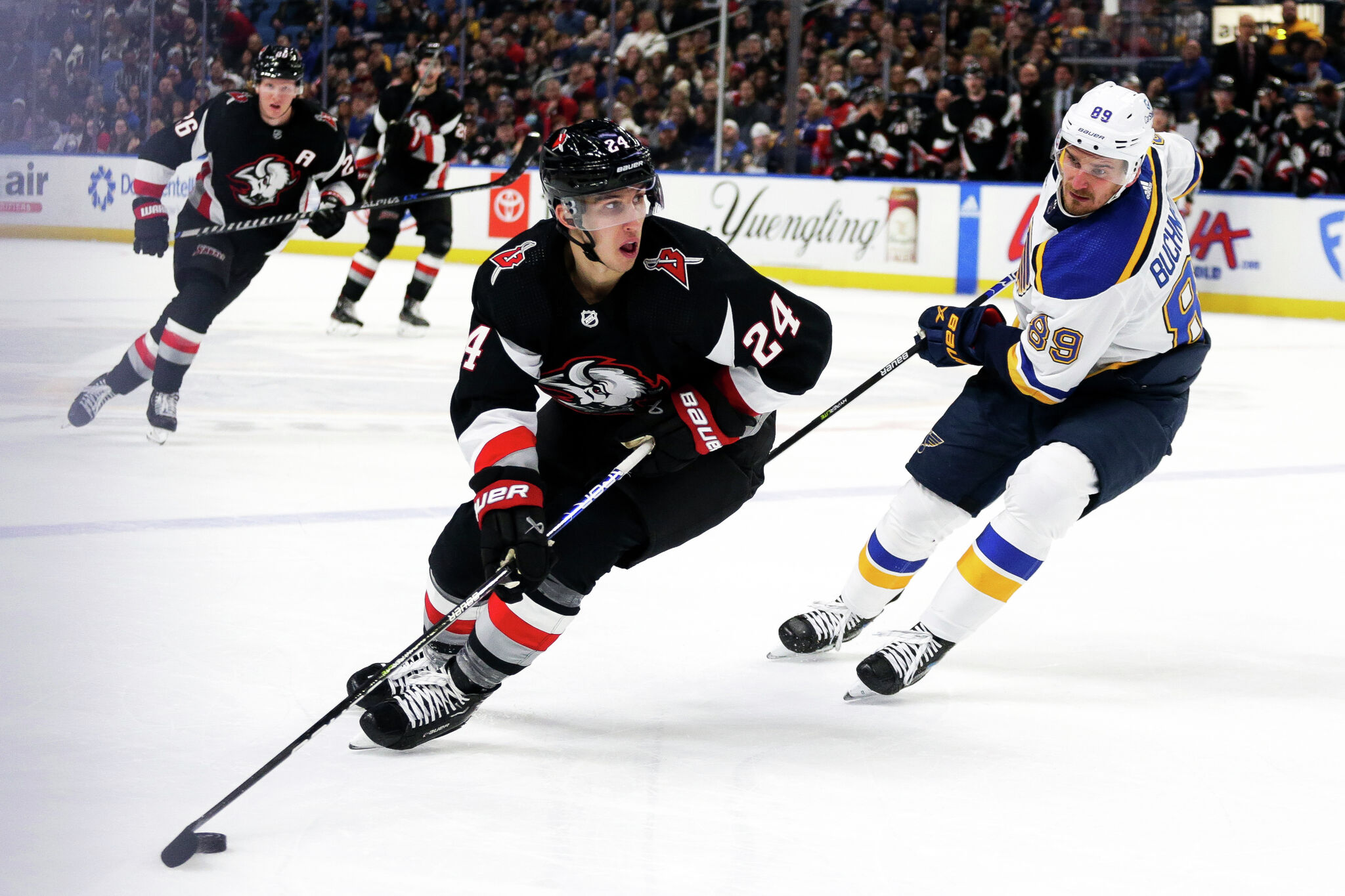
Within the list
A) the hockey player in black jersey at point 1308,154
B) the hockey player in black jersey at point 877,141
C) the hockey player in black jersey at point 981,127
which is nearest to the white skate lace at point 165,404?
the hockey player in black jersey at point 877,141

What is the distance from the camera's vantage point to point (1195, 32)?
9.52 meters

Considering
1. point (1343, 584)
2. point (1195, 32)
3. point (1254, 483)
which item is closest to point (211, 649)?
point (1343, 584)

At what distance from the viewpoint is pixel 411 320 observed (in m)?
7.53

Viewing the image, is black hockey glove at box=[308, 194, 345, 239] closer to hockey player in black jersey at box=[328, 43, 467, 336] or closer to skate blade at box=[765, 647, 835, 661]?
hockey player in black jersey at box=[328, 43, 467, 336]

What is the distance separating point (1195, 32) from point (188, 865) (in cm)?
915

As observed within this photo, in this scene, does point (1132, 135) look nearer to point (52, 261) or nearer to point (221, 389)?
point (52, 261)

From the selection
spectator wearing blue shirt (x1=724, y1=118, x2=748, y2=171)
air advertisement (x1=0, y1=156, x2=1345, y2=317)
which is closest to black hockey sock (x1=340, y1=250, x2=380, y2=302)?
air advertisement (x1=0, y1=156, x2=1345, y2=317)

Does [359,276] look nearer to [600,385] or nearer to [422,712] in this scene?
[600,385]

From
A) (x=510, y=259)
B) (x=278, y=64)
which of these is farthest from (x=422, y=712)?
(x=278, y=64)

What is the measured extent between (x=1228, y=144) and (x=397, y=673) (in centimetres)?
787

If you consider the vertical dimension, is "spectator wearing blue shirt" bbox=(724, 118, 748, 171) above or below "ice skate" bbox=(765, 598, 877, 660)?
above

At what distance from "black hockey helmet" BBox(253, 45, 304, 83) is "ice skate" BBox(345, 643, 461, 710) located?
2951 mm

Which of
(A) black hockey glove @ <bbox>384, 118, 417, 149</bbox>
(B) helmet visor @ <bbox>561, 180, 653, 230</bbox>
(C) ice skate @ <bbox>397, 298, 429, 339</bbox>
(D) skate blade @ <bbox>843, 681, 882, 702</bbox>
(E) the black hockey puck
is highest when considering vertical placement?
(B) helmet visor @ <bbox>561, 180, 653, 230</bbox>

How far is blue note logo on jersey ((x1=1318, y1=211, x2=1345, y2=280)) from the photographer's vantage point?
8.59 meters
